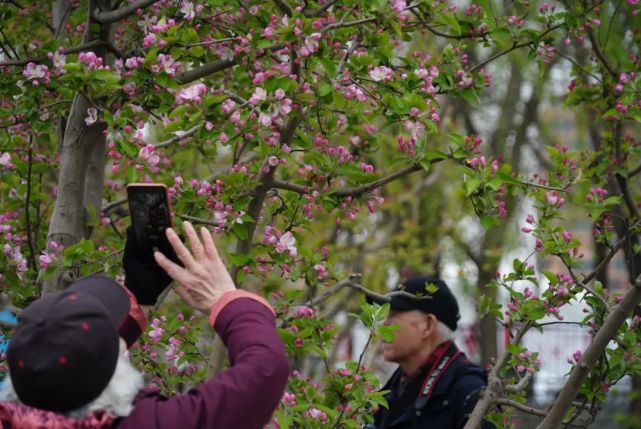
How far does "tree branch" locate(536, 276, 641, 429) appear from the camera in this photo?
10.9ft

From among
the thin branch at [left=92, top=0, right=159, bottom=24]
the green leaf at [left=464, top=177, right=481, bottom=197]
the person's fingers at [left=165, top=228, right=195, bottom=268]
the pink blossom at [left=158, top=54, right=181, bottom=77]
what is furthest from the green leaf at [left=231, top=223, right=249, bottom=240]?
the person's fingers at [left=165, top=228, right=195, bottom=268]

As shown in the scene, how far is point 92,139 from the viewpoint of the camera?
160 inches

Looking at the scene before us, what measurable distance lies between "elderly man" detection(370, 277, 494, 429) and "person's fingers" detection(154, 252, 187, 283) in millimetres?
2116

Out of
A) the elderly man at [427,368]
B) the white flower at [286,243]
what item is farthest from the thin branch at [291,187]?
the elderly man at [427,368]

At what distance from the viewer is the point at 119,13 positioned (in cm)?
390

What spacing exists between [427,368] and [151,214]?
264cm

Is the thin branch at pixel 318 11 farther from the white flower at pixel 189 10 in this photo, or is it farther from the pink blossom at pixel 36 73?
the pink blossom at pixel 36 73

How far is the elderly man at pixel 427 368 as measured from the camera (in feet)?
13.9

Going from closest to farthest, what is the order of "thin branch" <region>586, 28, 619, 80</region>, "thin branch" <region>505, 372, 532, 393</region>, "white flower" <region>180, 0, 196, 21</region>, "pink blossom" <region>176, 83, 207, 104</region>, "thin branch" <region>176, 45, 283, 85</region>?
"pink blossom" <region>176, 83, 207, 104</region>
"thin branch" <region>505, 372, 532, 393</region>
"white flower" <region>180, 0, 196, 21</region>
"thin branch" <region>176, 45, 283, 85</region>
"thin branch" <region>586, 28, 619, 80</region>

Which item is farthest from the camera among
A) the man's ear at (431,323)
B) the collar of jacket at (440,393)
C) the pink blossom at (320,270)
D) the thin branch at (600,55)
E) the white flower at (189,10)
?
the thin branch at (600,55)

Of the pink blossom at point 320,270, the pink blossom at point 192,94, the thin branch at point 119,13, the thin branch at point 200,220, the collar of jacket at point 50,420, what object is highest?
Answer: the thin branch at point 119,13

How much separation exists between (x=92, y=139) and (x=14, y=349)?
86.8 inches

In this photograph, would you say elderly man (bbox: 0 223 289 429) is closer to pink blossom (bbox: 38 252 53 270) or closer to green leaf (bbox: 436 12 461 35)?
pink blossom (bbox: 38 252 53 270)

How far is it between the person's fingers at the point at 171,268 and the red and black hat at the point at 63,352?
0.22 meters
